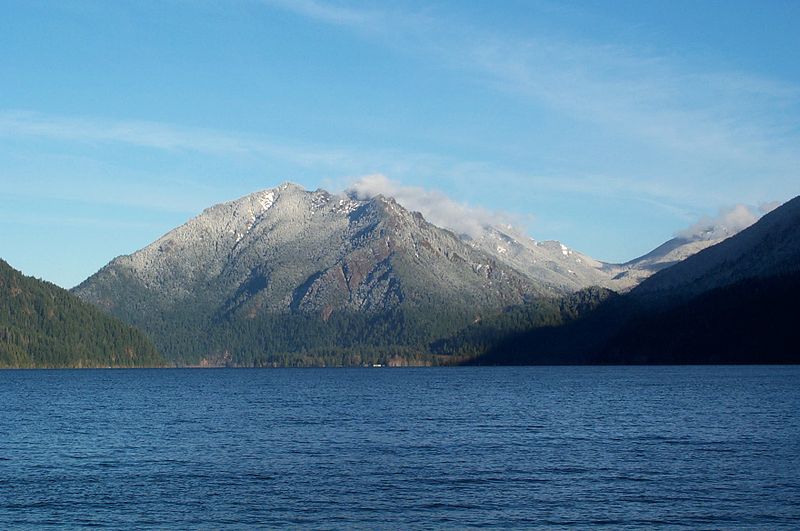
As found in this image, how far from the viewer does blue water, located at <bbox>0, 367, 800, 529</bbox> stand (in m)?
61.5

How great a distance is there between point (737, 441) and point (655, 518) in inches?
1589

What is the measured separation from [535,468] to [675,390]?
119658mm

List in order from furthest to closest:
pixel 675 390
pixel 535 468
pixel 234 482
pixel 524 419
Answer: pixel 675 390, pixel 524 419, pixel 535 468, pixel 234 482

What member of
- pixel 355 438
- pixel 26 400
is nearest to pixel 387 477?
pixel 355 438

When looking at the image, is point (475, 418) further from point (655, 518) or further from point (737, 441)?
point (655, 518)

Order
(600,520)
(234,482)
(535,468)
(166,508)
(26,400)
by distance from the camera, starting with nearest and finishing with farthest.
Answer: (600,520) → (166,508) → (234,482) → (535,468) → (26,400)

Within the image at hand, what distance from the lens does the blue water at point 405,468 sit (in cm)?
6147

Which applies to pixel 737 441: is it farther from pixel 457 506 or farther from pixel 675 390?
pixel 675 390

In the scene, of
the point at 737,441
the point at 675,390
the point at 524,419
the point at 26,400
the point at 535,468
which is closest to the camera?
the point at 535,468

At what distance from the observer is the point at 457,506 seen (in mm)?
64000

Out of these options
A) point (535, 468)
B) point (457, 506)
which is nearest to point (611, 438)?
point (535, 468)

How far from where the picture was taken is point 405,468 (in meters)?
79.8

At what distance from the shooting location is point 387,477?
75.3 meters

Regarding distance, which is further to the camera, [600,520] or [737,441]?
[737,441]
